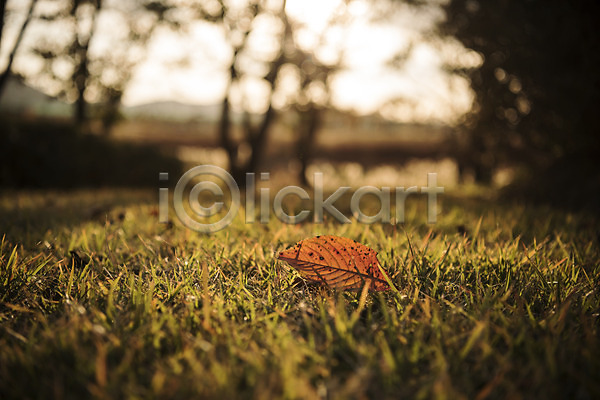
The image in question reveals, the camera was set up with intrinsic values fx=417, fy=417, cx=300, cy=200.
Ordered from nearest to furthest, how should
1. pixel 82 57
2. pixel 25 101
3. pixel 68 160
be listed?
pixel 82 57 → pixel 68 160 → pixel 25 101

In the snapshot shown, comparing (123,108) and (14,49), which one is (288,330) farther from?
(123,108)

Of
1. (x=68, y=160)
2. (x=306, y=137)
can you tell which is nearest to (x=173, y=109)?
(x=68, y=160)

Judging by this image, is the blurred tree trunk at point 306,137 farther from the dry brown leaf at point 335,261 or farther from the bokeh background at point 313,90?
the dry brown leaf at point 335,261

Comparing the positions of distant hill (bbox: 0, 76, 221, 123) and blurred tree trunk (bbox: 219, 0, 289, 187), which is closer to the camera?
blurred tree trunk (bbox: 219, 0, 289, 187)

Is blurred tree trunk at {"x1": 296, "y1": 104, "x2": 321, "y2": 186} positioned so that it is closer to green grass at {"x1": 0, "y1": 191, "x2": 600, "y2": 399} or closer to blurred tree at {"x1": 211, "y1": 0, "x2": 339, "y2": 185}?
blurred tree at {"x1": 211, "y1": 0, "x2": 339, "y2": 185}

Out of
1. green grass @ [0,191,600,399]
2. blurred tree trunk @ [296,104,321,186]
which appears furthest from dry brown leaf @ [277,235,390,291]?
blurred tree trunk @ [296,104,321,186]
